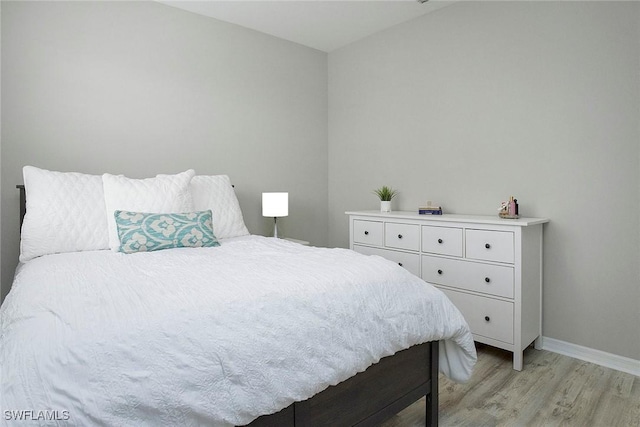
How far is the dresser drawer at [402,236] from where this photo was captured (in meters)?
2.77

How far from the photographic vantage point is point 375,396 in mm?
1406

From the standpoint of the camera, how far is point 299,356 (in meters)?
1.12

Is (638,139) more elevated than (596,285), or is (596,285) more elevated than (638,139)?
(638,139)

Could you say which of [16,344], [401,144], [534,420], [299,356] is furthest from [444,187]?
[16,344]

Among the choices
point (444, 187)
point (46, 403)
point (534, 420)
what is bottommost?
point (534, 420)

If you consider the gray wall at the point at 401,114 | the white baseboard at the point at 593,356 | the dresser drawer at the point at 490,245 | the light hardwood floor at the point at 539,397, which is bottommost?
the light hardwood floor at the point at 539,397

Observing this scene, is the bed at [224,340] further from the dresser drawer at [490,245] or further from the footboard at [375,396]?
the dresser drawer at [490,245]

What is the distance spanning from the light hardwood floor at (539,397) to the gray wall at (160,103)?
2257 millimetres

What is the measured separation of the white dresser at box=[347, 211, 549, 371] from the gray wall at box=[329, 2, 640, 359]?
239 millimetres

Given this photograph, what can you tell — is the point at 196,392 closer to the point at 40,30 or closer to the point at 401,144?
the point at 40,30

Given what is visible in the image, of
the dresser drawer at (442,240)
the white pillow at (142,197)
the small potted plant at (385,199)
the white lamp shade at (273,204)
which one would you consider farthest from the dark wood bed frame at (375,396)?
the white lamp shade at (273,204)

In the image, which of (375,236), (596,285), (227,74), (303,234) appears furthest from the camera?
(303,234)

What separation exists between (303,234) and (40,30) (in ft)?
8.77

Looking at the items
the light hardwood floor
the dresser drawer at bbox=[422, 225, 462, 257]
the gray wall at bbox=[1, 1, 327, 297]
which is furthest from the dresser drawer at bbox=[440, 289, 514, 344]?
the gray wall at bbox=[1, 1, 327, 297]
